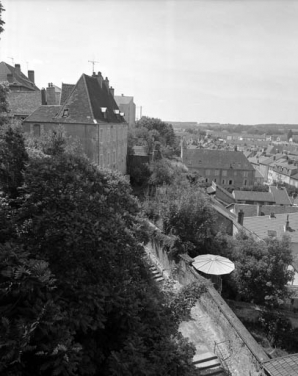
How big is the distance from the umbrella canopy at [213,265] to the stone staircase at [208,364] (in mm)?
3828

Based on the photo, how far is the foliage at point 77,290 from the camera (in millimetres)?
5070

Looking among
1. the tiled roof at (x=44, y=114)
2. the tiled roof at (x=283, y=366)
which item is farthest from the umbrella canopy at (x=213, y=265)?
the tiled roof at (x=44, y=114)

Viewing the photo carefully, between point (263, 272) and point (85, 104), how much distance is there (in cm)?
1709

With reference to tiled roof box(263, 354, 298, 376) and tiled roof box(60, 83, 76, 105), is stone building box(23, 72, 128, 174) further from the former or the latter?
tiled roof box(263, 354, 298, 376)

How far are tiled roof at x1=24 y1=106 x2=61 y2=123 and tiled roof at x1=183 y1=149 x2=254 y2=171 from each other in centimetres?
4052

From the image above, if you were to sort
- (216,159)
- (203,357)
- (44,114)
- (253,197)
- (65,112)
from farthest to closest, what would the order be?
1. (216,159)
2. (253,197)
3. (44,114)
4. (65,112)
5. (203,357)

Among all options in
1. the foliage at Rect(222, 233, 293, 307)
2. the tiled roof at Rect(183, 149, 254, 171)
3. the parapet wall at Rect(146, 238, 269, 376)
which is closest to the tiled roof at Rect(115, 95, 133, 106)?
the tiled roof at Rect(183, 149, 254, 171)

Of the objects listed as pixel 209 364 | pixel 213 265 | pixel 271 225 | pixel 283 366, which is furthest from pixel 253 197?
pixel 283 366

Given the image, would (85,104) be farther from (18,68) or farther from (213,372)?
(18,68)

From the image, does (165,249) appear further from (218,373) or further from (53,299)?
(53,299)

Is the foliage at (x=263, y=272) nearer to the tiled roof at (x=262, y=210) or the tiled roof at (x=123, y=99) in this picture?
the tiled roof at (x=262, y=210)

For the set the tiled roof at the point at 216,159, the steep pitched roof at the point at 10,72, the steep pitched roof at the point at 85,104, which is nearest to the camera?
the steep pitched roof at the point at 85,104

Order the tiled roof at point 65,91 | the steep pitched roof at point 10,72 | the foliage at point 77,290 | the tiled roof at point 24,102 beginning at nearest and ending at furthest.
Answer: the foliage at point 77,290
the tiled roof at point 65,91
the tiled roof at point 24,102
the steep pitched roof at point 10,72

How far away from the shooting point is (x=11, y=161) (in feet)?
25.5
